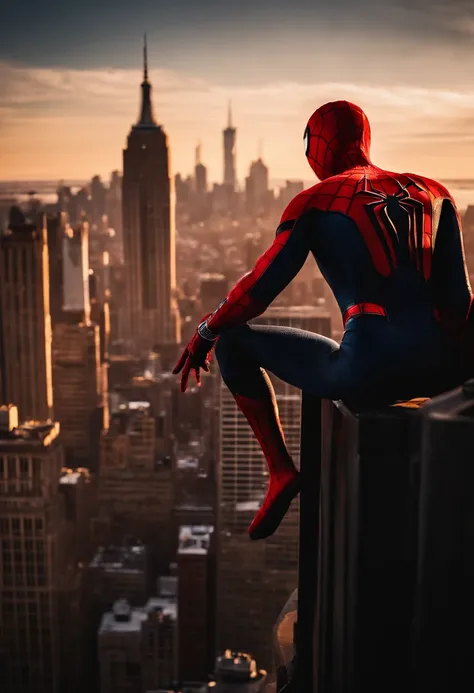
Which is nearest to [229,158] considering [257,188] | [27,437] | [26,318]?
[257,188]

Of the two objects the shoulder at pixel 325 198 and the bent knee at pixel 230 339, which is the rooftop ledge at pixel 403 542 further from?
the shoulder at pixel 325 198

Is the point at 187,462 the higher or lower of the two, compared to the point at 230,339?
lower

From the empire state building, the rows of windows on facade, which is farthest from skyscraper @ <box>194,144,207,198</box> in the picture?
the empire state building

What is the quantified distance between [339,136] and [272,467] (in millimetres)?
672

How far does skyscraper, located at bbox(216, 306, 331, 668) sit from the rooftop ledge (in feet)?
23.8

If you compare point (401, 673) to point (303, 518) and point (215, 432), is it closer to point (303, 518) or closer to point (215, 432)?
point (303, 518)

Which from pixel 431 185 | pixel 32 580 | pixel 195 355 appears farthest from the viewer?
pixel 32 580

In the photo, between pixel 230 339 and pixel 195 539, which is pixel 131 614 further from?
pixel 230 339

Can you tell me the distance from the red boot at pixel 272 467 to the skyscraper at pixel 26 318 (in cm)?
1287

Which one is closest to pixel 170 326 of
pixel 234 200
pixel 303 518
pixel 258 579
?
pixel 234 200

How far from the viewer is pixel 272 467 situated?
1855 mm

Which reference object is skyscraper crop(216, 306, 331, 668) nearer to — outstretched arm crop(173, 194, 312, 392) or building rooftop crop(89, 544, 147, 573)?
building rooftop crop(89, 544, 147, 573)

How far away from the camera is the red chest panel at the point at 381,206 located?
1605 mm

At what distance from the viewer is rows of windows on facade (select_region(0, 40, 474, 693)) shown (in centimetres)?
→ 977
